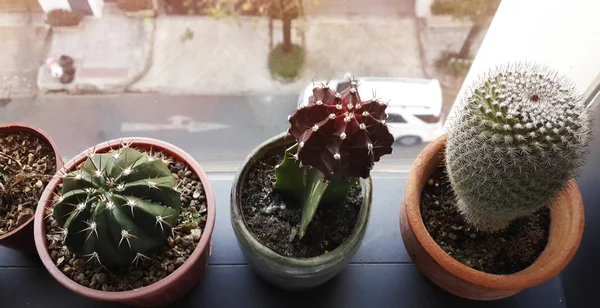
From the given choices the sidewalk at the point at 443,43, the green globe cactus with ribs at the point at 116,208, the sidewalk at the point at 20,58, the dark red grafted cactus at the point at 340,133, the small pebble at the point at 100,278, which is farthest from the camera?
the sidewalk at the point at 443,43

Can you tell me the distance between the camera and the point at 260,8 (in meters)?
1.61

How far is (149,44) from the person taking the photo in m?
1.62

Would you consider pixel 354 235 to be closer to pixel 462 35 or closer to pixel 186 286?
pixel 186 286

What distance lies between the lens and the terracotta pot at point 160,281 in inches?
42.3

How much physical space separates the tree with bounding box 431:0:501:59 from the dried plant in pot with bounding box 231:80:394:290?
680mm

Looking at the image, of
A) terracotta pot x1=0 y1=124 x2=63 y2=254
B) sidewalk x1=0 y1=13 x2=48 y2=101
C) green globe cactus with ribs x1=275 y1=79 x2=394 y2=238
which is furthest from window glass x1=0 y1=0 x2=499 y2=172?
green globe cactus with ribs x1=275 y1=79 x2=394 y2=238

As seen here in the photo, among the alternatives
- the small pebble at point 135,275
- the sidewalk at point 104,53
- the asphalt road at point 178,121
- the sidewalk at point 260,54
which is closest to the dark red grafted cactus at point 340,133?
the small pebble at point 135,275

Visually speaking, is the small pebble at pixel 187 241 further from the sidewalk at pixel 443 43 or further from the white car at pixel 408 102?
the sidewalk at pixel 443 43

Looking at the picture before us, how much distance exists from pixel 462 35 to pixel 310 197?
871 mm

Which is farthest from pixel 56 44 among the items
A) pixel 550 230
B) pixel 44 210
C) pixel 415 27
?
pixel 550 230

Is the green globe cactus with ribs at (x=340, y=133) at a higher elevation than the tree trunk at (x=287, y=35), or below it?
higher

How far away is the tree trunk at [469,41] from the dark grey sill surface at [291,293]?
0.66 meters

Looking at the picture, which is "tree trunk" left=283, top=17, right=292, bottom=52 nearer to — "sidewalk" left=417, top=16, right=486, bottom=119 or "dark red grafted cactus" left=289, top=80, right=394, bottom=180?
"sidewalk" left=417, top=16, right=486, bottom=119

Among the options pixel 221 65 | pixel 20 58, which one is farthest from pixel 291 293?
pixel 20 58
